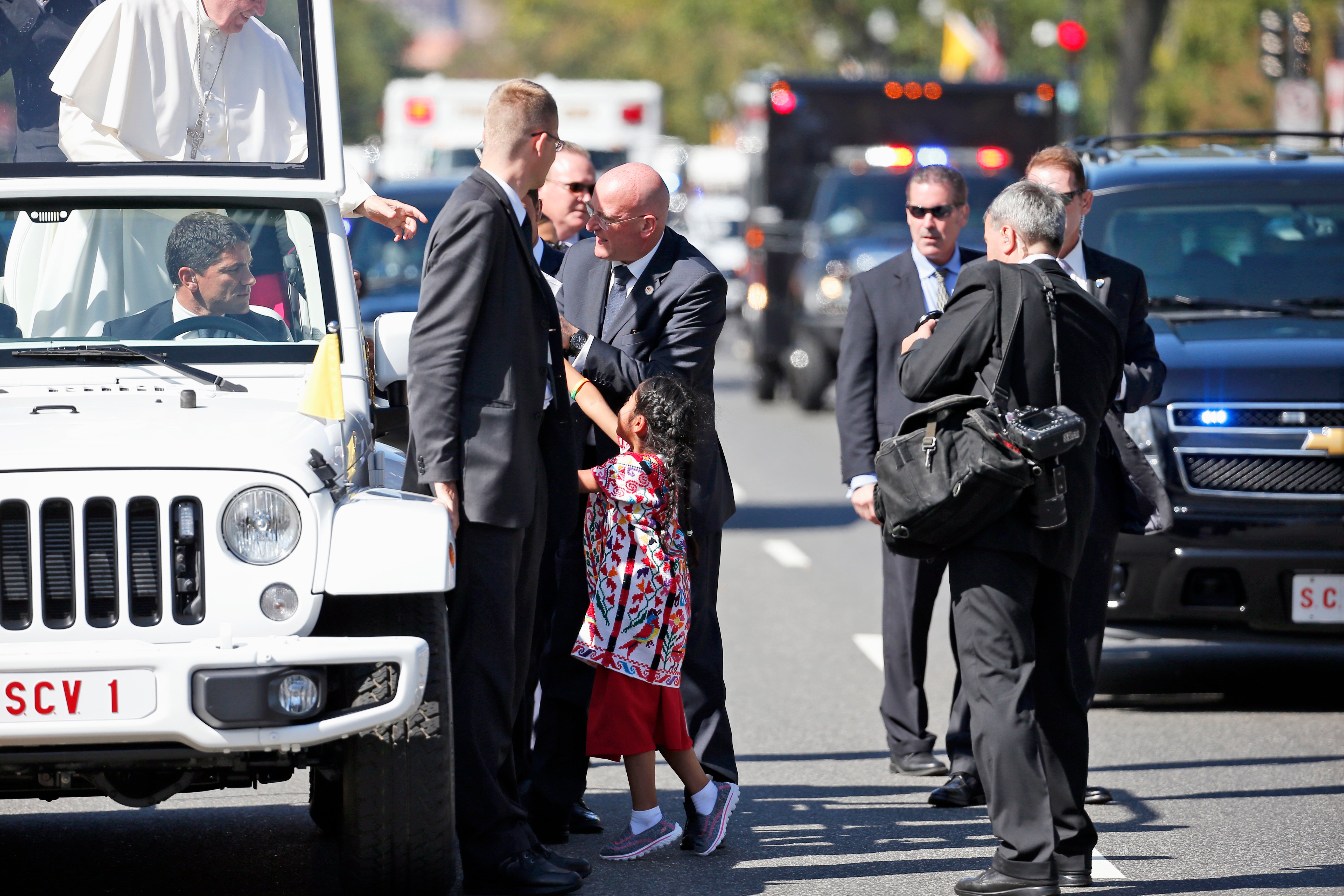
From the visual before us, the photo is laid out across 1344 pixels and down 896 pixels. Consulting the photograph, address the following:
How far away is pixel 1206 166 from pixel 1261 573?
2.20 metres

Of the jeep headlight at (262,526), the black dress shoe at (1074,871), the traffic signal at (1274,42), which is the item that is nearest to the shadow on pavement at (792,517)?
the black dress shoe at (1074,871)

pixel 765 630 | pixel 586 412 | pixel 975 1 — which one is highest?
pixel 975 1

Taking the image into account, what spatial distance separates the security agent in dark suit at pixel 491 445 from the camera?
512 cm

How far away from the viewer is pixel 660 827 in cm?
584

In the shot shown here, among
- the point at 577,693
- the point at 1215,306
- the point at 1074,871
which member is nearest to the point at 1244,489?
the point at 1215,306

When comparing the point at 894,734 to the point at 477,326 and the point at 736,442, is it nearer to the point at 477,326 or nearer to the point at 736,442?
the point at 477,326

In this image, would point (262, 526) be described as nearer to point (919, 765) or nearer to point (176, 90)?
point (176, 90)

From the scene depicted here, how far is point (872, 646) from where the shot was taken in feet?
30.9

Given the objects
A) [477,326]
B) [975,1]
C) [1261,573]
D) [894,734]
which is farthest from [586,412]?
[975,1]

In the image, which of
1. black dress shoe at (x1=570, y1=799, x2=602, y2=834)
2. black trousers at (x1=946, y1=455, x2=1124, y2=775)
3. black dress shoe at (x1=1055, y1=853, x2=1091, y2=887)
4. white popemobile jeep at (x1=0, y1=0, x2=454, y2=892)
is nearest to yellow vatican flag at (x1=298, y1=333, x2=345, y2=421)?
white popemobile jeep at (x1=0, y1=0, x2=454, y2=892)

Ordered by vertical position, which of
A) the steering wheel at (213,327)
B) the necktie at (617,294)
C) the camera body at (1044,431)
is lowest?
the camera body at (1044,431)

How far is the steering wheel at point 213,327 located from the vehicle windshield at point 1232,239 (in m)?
4.06

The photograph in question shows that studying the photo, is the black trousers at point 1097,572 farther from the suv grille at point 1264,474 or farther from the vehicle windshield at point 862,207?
the vehicle windshield at point 862,207

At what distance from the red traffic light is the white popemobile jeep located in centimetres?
1815
